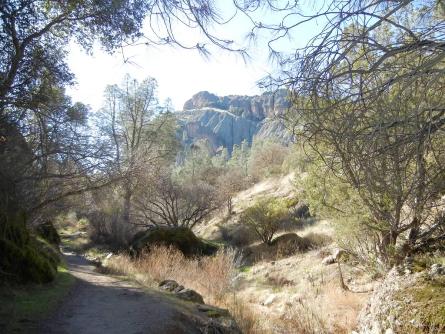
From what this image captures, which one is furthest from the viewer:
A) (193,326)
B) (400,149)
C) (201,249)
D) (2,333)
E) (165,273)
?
(201,249)

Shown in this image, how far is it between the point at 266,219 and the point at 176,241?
5043 mm

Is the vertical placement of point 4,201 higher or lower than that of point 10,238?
higher

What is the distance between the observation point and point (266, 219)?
19.7 m

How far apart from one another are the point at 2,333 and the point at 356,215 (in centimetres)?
724

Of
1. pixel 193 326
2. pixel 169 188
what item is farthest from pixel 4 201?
pixel 169 188

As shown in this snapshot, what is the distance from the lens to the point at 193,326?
5.35 m

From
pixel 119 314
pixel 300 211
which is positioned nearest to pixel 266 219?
pixel 300 211

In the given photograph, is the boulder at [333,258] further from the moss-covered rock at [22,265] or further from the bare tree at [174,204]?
the bare tree at [174,204]

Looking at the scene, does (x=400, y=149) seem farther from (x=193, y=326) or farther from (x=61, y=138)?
(x=61, y=138)

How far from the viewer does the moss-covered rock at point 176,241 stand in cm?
1700

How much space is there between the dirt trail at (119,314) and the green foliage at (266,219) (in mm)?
12582

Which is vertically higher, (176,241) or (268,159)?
(268,159)

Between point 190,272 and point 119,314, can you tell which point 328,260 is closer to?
point 190,272

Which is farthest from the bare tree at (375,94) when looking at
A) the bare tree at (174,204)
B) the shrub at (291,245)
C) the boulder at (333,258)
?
the bare tree at (174,204)
